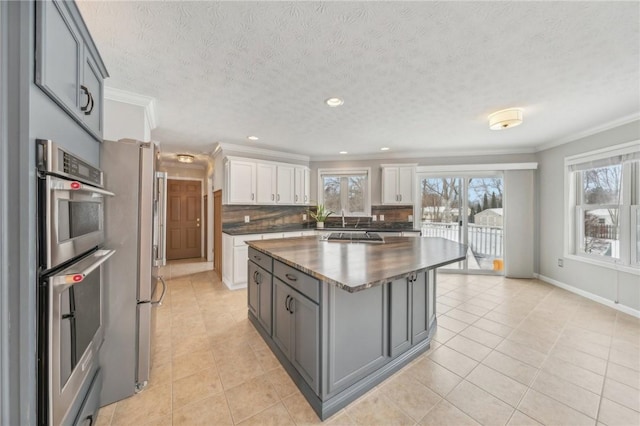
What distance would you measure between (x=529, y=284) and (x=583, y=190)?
66.4 inches

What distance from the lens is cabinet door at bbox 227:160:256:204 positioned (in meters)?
4.08

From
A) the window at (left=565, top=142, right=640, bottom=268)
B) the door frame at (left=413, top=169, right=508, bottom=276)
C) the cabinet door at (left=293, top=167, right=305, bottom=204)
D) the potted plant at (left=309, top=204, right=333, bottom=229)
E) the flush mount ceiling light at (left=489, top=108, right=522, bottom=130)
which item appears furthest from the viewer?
the potted plant at (left=309, top=204, right=333, bottom=229)

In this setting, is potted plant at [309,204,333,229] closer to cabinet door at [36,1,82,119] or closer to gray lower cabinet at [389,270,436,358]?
gray lower cabinet at [389,270,436,358]

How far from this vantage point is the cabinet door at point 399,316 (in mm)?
1833

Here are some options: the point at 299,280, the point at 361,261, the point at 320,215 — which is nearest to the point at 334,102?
the point at 361,261

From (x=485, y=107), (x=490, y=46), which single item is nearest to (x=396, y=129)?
(x=485, y=107)

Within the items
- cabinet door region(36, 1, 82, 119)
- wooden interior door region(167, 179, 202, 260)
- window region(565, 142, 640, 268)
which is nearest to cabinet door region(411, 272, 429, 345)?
cabinet door region(36, 1, 82, 119)

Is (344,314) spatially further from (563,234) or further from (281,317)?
(563,234)

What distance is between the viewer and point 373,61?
1.85 meters

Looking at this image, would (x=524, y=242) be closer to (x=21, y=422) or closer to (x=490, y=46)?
(x=490, y=46)

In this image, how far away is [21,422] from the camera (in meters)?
0.77

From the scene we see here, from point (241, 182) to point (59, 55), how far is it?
10.4ft

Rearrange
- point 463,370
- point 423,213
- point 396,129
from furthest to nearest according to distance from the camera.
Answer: point 423,213, point 396,129, point 463,370

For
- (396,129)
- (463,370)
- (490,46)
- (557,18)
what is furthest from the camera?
(396,129)
